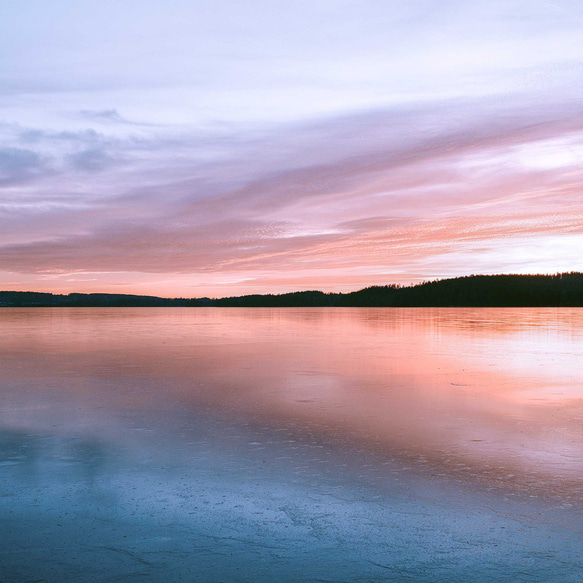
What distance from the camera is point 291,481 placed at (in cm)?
595

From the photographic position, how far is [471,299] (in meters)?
182

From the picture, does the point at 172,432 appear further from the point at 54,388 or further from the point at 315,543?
the point at 54,388

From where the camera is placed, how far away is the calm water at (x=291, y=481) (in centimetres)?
424

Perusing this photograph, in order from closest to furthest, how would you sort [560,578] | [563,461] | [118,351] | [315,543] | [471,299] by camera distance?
[560,578] < [315,543] < [563,461] < [118,351] < [471,299]

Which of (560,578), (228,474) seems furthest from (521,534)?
(228,474)

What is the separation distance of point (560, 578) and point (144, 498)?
3.75 meters

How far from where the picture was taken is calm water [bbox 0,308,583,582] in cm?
424

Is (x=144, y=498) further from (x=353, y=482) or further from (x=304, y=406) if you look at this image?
(x=304, y=406)

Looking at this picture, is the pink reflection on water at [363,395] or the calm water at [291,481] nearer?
the calm water at [291,481]

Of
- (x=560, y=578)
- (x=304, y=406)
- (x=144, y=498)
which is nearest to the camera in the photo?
(x=560, y=578)

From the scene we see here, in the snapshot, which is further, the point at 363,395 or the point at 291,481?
the point at 363,395

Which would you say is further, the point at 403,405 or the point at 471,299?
the point at 471,299

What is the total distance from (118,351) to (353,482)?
16.7m

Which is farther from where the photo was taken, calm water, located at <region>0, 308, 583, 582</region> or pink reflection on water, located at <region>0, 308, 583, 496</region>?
pink reflection on water, located at <region>0, 308, 583, 496</region>
